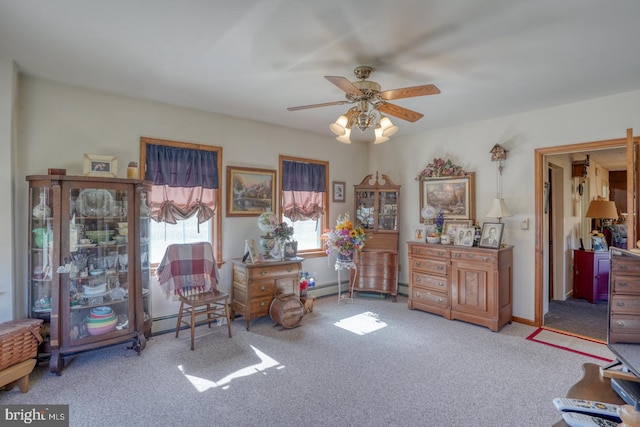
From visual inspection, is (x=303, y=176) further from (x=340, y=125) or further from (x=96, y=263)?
(x=96, y=263)

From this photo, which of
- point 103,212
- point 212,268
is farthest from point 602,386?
point 103,212

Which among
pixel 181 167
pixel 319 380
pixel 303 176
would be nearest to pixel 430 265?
pixel 303 176

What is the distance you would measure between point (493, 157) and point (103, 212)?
4.57m

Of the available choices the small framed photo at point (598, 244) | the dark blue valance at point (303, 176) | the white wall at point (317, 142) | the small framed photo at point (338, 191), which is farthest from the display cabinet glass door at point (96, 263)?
the small framed photo at point (598, 244)

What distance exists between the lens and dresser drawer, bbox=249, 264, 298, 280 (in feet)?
12.8

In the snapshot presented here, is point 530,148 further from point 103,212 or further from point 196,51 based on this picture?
point 103,212

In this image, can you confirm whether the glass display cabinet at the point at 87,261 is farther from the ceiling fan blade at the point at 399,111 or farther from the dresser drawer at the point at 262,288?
the ceiling fan blade at the point at 399,111

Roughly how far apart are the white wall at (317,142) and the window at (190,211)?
0.34 ft

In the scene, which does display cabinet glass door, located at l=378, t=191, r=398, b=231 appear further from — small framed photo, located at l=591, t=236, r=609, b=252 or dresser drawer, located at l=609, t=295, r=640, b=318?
dresser drawer, located at l=609, t=295, r=640, b=318

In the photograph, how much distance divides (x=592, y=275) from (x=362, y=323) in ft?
12.5

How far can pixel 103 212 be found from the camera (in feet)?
10.3

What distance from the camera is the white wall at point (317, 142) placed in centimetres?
313

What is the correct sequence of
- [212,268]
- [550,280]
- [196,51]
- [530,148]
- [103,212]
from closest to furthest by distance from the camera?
[196,51], [103,212], [212,268], [530,148], [550,280]

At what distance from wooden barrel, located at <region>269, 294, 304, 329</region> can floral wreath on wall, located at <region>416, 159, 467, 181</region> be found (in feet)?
8.98
